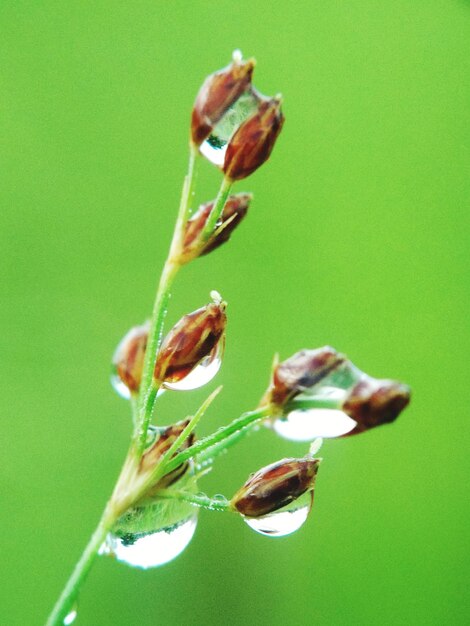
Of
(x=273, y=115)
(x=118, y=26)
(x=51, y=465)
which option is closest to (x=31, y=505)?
(x=51, y=465)

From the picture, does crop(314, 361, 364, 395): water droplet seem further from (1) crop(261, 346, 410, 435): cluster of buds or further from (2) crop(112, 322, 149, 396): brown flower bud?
(2) crop(112, 322, 149, 396): brown flower bud

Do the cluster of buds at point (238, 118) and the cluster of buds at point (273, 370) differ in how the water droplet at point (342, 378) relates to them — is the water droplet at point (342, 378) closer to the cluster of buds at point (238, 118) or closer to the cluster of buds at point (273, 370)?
the cluster of buds at point (273, 370)

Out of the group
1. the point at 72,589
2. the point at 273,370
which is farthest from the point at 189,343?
the point at 72,589

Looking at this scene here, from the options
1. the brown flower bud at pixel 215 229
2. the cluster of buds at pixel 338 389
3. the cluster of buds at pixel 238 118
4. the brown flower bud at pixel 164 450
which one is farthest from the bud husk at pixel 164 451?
the cluster of buds at pixel 238 118

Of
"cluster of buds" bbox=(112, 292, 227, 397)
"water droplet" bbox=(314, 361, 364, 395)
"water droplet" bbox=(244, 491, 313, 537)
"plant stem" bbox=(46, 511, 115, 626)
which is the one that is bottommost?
"plant stem" bbox=(46, 511, 115, 626)

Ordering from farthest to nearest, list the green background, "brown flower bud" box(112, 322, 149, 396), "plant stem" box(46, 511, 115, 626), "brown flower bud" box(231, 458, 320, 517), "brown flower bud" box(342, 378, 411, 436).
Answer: the green background
"brown flower bud" box(112, 322, 149, 396)
"brown flower bud" box(231, 458, 320, 517)
"brown flower bud" box(342, 378, 411, 436)
"plant stem" box(46, 511, 115, 626)

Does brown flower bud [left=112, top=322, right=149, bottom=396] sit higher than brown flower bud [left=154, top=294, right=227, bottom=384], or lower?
higher

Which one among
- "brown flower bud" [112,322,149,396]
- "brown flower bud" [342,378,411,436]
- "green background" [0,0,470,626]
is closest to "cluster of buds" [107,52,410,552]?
"brown flower bud" [342,378,411,436]
